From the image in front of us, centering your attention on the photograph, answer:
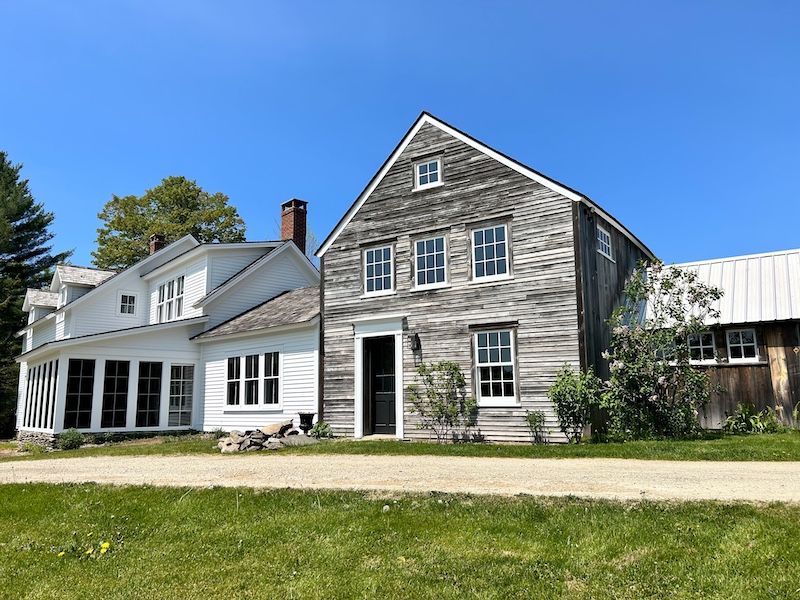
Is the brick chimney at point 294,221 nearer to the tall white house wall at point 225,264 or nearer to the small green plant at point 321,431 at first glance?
the tall white house wall at point 225,264

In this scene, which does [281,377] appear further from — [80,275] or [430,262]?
[80,275]

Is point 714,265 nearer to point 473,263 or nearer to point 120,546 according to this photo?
point 473,263

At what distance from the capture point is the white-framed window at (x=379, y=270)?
17.9 meters

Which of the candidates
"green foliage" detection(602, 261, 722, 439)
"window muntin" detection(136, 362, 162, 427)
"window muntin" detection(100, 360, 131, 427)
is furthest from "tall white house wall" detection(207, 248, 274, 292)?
"green foliage" detection(602, 261, 722, 439)

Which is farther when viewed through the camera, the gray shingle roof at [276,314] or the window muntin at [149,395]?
the window muntin at [149,395]

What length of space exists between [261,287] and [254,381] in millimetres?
6219

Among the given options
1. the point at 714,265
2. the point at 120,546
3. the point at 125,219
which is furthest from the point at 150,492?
the point at 125,219

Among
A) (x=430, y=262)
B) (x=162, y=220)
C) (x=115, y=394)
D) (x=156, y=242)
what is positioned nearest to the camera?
(x=430, y=262)

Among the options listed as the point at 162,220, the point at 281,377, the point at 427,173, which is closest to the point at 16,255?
the point at 162,220

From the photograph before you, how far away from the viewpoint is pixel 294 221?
1123 inches

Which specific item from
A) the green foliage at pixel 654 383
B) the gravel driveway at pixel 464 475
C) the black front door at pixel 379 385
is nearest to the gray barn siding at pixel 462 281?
the black front door at pixel 379 385

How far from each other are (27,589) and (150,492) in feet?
10.5

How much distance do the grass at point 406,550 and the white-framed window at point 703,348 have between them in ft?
37.3

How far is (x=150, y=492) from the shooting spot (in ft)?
28.8
